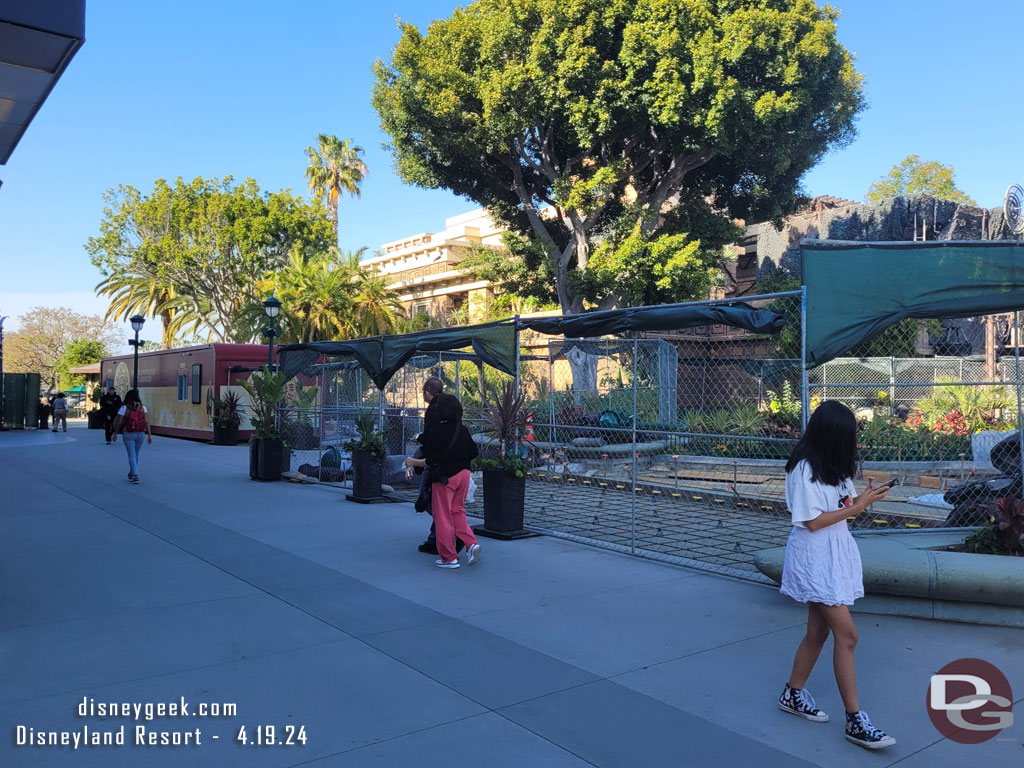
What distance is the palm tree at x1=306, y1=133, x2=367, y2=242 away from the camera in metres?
47.3

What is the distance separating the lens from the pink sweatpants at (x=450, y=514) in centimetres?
738

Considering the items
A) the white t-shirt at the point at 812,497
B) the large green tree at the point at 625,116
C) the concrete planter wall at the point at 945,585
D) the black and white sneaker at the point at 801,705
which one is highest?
the large green tree at the point at 625,116

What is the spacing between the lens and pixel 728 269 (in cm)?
3734

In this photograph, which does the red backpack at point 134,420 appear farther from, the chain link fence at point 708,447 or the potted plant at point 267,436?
the chain link fence at point 708,447

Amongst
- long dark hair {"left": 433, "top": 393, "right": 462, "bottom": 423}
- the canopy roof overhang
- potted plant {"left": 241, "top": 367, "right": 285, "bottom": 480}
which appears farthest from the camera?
potted plant {"left": 241, "top": 367, "right": 285, "bottom": 480}

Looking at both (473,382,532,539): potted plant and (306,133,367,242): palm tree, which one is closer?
(473,382,532,539): potted plant

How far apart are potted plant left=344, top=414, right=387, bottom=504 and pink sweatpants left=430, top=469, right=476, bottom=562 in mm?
4216

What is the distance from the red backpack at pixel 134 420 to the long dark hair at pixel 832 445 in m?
12.0

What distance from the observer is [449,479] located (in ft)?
24.3

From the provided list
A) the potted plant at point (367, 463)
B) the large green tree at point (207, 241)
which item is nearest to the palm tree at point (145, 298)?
the large green tree at point (207, 241)

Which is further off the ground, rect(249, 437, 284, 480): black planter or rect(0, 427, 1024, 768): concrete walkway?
rect(249, 437, 284, 480): black planter

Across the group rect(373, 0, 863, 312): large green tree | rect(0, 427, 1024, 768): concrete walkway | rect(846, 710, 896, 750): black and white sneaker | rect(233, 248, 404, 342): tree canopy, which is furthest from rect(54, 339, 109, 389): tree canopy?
rect(846, 710, 896, 750): black and white sneaker

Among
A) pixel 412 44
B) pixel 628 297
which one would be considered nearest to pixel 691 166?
pixel 628 297

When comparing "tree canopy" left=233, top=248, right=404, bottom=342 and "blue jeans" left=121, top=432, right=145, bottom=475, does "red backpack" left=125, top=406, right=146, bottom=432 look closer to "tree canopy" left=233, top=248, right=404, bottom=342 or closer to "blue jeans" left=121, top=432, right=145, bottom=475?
"blue jeans" left=121, top=432, right=145, bottom=475
